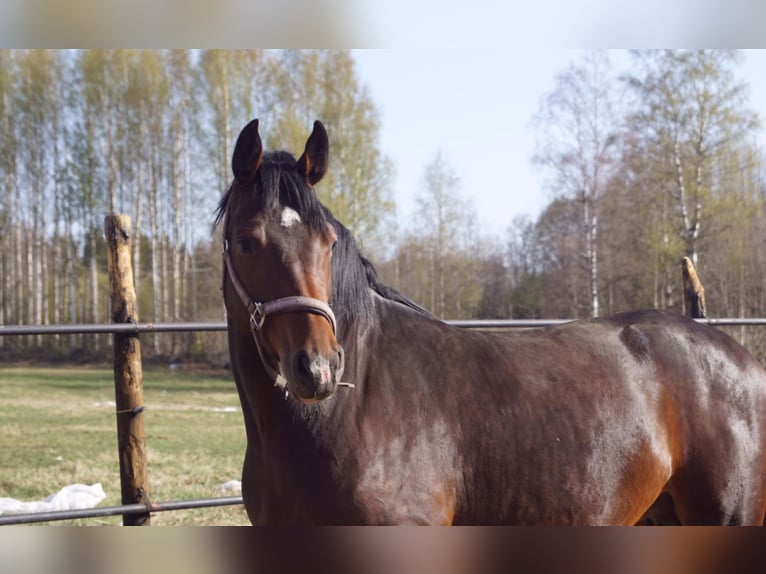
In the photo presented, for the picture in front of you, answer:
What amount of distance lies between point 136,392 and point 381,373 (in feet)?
5.87

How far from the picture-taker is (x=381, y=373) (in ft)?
7.19

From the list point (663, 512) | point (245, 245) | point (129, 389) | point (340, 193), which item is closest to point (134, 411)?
point (129, 389)

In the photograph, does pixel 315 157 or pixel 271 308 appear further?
pixel 315 157

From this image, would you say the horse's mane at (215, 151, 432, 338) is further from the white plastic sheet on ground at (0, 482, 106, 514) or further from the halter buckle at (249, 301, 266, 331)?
the white plastic sheet on ground at (0, 482, 106, 514)

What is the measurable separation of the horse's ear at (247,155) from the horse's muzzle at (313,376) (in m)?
0.66

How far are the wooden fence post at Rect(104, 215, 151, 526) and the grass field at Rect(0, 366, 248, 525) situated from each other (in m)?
1.50

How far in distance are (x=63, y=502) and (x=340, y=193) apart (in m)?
11.1

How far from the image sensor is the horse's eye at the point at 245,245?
202 centimetres

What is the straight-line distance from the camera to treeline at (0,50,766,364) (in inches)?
525

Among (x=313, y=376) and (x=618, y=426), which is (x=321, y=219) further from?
(x=618, y=426)

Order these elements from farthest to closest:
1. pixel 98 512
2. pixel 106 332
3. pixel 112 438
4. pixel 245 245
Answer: pixel 112 438
pixel 106 332
pixel 98 512
pixel 245 245

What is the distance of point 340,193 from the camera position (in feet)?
50.0

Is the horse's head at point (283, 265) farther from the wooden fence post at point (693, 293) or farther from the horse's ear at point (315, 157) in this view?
the wooden fence post at point (693, 293)

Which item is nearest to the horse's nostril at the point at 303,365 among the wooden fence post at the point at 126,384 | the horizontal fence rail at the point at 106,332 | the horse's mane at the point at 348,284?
the horse's mane at the point at 348,284
